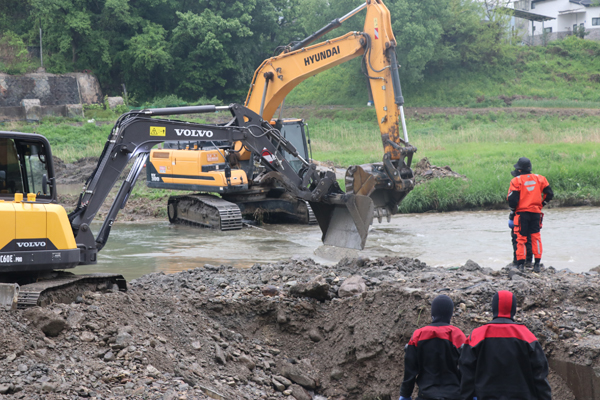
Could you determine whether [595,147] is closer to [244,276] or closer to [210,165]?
[210,165]

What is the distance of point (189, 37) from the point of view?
1549 inches

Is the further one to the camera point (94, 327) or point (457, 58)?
point (457, 58)

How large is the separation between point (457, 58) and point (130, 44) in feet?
76.0

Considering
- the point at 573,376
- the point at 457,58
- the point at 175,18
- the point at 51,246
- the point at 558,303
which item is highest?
the point at 175,18

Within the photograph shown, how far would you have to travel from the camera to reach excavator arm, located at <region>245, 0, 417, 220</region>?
11.3 m

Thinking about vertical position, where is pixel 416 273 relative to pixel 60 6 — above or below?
below

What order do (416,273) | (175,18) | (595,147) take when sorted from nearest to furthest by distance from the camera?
(416,273) → (595,147) → (175,18)

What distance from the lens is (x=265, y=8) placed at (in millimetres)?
40906

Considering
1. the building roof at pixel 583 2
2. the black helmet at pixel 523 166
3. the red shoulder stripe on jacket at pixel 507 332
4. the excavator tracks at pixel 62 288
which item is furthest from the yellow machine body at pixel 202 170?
the building roof at pixel 583 2

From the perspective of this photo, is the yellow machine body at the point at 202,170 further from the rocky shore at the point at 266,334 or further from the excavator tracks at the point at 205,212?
the rocky shore at the point at 266,334

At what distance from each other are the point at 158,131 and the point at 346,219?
400 centimetres

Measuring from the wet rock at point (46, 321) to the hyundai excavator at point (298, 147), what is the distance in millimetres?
5125

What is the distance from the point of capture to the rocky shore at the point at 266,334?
477 centimetres

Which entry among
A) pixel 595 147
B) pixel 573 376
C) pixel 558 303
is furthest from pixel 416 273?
pixel 595 147
